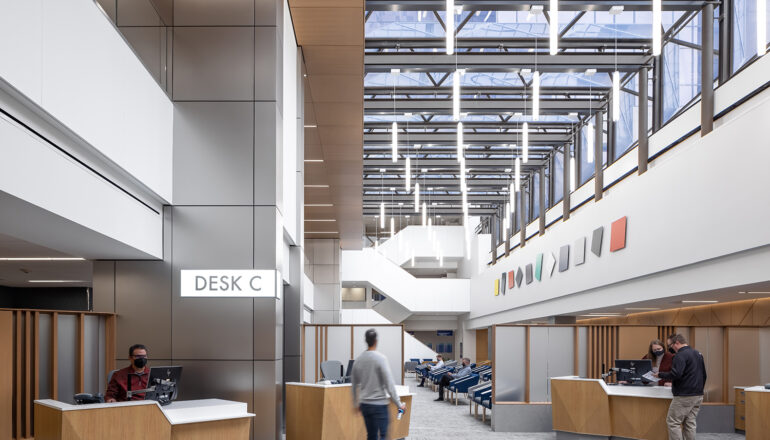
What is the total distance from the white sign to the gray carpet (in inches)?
136

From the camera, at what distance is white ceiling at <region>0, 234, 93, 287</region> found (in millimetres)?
10039

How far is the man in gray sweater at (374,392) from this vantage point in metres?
6.98

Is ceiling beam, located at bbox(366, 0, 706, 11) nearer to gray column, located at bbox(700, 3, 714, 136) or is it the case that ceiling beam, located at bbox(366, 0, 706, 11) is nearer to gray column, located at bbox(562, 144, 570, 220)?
gray column, located at bbox(700, 3, 714, 136)

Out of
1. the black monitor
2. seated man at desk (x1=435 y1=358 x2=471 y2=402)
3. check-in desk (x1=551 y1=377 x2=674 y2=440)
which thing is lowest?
seated man at desk (x1=435 y1=358 x2=471 y2=402)

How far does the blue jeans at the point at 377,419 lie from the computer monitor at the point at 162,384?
1.88m

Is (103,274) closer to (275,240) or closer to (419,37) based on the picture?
(275,240)

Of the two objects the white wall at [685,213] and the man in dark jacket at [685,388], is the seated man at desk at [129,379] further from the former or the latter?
the white wall at [685,213]

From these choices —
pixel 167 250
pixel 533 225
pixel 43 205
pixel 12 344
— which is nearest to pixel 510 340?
pixel 167 250

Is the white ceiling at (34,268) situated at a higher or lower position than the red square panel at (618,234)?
lower

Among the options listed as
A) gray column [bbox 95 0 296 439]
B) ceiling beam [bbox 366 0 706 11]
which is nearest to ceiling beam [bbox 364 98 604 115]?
ceiling beam [bbox 366 0 706 11]

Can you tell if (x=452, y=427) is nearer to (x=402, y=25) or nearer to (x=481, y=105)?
(x=402, y=25)

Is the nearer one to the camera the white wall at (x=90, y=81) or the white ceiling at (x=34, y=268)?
the white wall at (x=90, y=81)

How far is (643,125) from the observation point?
1517 cm

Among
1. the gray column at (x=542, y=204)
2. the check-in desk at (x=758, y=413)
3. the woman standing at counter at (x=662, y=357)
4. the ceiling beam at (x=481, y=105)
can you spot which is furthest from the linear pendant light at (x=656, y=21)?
the gray column at (x=542, y=204)
